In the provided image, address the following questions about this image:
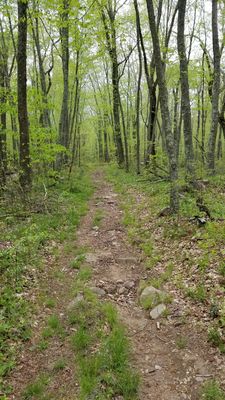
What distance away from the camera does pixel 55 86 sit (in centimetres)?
2931

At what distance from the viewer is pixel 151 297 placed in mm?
5621

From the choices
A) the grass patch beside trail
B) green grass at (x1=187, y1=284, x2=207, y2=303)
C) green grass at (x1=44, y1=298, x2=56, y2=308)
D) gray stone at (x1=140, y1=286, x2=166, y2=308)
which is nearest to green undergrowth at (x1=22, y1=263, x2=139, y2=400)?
the grass patch beside trail

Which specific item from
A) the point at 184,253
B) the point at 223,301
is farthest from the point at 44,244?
the point at 223,301

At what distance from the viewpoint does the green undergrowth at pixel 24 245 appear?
4.63 m

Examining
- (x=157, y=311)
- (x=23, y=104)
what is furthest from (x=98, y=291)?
(x=23, y=104)

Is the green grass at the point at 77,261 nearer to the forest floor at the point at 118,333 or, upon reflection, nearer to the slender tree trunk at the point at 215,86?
the forest floor at the point at 118,333

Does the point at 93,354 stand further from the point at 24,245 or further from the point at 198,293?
the point at 24,245

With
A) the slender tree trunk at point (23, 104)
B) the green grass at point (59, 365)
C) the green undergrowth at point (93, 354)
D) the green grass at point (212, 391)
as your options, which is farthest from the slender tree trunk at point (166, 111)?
A: the green grass at point (59, 365)

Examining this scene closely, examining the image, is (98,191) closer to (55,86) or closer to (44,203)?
(44,203)

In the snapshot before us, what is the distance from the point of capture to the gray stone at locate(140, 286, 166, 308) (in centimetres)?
550

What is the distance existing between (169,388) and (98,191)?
12227mm

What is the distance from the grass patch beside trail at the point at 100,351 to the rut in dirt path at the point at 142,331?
17 cm

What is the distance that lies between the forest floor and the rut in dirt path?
0.05ft

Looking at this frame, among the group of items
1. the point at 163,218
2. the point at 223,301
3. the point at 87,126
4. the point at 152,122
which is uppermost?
the point at 87,126
